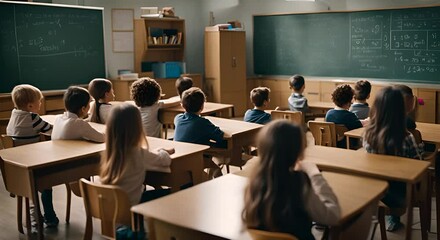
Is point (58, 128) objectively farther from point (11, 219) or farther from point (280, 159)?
point (280, 159)

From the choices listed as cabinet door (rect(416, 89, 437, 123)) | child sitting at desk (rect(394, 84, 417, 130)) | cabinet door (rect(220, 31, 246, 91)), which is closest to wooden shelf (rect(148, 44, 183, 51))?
cabinet door (rect(220, 31, 246, 91))

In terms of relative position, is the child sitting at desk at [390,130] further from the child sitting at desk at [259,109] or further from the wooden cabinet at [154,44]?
the wooden cabinet at [154,44]

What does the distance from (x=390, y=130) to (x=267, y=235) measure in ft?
5.32

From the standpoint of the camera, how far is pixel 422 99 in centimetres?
794

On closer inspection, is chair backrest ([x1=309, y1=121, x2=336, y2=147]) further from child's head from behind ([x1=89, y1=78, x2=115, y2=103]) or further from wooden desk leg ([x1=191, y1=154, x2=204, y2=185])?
child's head from behind ([x1=89, y1=78, x2=115, y2=103])

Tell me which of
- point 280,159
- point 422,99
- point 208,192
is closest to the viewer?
point 280,159

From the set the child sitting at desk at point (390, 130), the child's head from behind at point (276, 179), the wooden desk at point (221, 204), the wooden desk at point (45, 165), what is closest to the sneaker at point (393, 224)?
the child sitting at desk at point (390, 130)

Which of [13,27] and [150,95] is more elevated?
[13,27]

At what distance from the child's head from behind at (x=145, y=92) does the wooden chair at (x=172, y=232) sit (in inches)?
101

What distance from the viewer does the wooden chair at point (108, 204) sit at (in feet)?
9.41

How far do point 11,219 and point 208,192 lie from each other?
104 inches

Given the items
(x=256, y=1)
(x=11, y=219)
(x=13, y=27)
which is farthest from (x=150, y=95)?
(x=256, y=1)

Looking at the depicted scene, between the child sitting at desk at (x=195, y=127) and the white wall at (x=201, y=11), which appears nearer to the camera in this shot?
the child sitting at desk at (x=195, y=127)

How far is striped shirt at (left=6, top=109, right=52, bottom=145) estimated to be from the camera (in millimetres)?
4656
